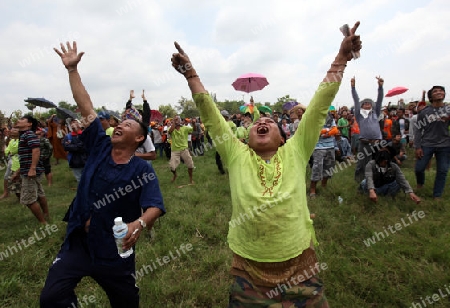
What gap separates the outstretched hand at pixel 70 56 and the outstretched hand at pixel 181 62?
1021 mm

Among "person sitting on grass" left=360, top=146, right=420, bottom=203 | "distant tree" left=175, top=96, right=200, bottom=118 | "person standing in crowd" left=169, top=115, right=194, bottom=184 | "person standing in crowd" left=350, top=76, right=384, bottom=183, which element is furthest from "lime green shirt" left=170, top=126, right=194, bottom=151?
"distant tree" left=175, top=96, right=200, bottom=118

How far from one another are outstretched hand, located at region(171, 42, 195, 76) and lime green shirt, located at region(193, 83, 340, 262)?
184mm

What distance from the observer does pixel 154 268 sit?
330cm

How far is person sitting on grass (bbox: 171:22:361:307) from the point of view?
1.69 metres

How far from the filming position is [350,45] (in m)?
1.79

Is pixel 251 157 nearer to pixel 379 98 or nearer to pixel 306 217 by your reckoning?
pixel 306 217

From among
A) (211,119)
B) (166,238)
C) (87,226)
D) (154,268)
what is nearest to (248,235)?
(211,119)

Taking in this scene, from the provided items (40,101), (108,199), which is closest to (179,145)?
(40,101)

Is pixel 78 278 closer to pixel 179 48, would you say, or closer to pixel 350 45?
pixel 179 48

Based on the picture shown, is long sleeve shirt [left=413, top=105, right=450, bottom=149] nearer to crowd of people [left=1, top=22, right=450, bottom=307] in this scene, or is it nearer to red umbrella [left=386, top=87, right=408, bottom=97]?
crowd of people [left=1, top=22, right=450, bottom=307]

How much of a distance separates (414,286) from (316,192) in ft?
10.2

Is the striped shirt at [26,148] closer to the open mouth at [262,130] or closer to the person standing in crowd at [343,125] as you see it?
the open mouth at [262,130]

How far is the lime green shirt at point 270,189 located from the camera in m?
1.69

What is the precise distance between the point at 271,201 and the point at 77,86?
1.83 m
